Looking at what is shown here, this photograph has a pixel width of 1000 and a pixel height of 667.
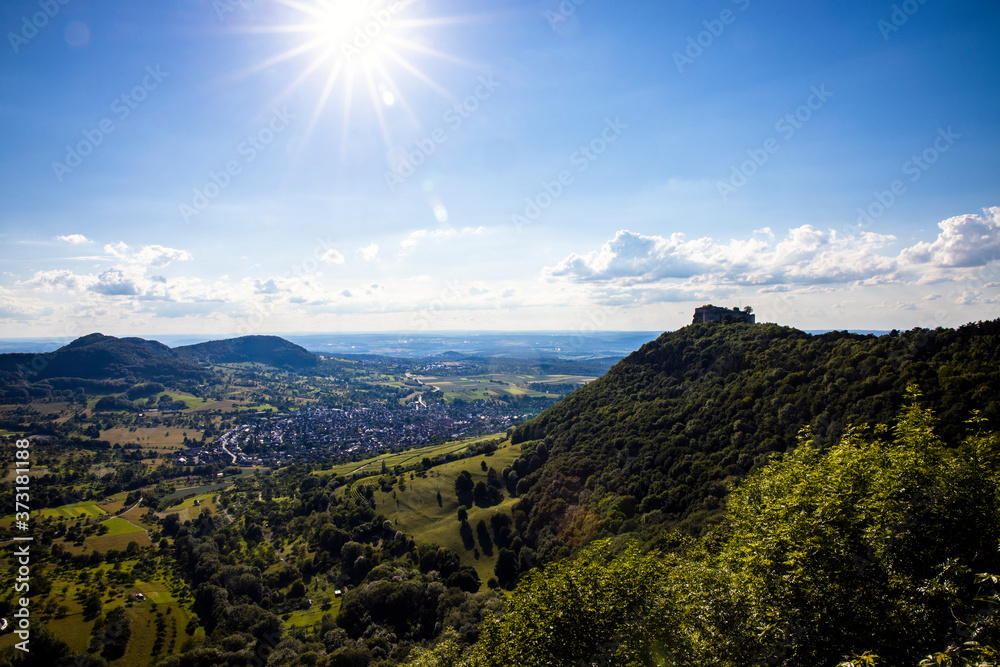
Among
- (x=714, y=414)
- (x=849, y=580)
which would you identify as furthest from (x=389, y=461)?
(x=849, y=580)

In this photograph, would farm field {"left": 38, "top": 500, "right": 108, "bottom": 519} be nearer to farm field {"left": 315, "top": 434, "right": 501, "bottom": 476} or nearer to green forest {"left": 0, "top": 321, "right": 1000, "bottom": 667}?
green forest {"left": 0, "top": 321, "right": 1000, "bottom": 667}

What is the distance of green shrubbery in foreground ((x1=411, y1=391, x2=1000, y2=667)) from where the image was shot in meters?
11.8

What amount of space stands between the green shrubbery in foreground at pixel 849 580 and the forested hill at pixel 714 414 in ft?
53.0

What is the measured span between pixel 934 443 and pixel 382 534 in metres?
71.9

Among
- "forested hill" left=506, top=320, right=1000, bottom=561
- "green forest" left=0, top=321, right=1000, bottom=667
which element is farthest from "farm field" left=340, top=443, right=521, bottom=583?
"forested hill" left=506, top=320, right=1000, bottom=561

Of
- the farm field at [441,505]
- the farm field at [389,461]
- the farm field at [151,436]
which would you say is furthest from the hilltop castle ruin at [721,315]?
the farm field at [151,436]

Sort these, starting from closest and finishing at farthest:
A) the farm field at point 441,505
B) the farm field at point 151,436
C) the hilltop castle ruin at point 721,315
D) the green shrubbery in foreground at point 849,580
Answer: the green shrubbery in foreground at point 849,580
the farm field at point 441,505
the hilltop castle ruin at point 721,315
the farm field at point 151,436

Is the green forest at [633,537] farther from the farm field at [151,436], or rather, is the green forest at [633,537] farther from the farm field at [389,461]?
the farm field at [151,436]

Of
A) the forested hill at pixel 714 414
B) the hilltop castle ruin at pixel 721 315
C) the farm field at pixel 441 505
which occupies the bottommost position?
the farm field at pixel 441 505

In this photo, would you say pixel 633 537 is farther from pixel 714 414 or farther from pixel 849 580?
pixel 849 580

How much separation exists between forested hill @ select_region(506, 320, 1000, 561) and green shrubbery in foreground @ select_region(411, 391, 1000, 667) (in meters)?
16.2

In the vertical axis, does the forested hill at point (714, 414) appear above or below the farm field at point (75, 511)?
above

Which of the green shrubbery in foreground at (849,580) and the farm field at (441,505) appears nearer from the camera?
the green shrubbery in foreground at (849,580)

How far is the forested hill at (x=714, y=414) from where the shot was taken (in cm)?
3791
